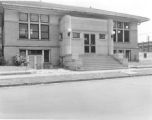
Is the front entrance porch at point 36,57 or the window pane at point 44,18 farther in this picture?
the window pane at point 44,18

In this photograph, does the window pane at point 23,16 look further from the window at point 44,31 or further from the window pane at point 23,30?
the window at point 44,31

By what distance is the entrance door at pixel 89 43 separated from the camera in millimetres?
18703

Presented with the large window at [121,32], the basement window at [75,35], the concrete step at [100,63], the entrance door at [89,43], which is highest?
the large window at [121,32]

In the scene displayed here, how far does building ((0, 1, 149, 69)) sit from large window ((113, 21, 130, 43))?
2235 mm

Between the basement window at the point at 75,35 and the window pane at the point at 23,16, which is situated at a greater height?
the window pane at the point at 23,16

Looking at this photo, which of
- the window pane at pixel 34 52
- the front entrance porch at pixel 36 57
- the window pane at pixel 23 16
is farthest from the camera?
the window pane at pixel 34 52

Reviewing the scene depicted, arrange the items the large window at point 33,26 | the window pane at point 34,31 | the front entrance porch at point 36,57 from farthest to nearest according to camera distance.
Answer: the window pane at point 34,31 < the large window at point 33,26 < the front entrance porch at point 36,57

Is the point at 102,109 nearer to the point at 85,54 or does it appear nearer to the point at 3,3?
the point at 85,54

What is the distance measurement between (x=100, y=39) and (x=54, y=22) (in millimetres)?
6070

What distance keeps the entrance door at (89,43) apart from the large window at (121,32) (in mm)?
4499

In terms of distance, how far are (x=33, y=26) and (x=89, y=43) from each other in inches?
275

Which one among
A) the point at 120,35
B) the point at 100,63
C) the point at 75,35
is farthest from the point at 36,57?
the point at 120,35

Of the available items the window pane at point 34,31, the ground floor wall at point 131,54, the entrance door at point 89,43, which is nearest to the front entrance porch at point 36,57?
the window pane at point 34,31

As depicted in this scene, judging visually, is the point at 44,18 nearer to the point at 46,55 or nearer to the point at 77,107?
the point at 46,55
